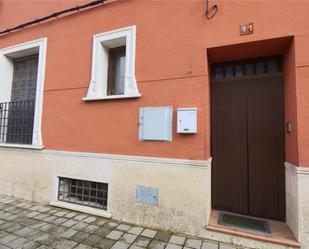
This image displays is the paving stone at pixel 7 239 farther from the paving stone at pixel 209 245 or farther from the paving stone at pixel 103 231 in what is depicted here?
the paving stone at pixel 209 245

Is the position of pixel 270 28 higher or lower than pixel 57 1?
lower

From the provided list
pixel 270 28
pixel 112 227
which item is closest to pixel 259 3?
pixel 270 28

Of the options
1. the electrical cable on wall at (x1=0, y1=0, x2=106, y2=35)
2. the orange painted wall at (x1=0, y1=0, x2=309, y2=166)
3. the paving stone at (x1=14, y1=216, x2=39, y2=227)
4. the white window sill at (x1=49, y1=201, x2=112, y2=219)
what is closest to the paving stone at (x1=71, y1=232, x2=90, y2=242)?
the white window sill at (x1=49, y1=201, x2=112, y2=219)

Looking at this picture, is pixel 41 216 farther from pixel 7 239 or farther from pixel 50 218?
pixel 7 239

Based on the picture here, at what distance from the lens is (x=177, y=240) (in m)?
2.96

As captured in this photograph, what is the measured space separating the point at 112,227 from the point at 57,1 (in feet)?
16.0

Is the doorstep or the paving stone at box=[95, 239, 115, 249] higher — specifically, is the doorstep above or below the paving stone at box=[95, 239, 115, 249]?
above

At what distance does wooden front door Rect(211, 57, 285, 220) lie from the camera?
3.34 metres

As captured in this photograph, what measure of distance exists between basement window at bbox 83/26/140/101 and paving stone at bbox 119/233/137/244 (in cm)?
219

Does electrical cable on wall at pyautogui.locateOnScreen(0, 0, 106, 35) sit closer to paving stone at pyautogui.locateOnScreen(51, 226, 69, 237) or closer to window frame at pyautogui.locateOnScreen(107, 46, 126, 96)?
window frame at pyautogui.locateOnScreen(107, 46, 126, 96)

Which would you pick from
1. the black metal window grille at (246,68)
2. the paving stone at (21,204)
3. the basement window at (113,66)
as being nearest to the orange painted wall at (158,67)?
the basement window at (113,66)

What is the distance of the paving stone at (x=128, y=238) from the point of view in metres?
2.91

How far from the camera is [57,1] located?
15.3 feet

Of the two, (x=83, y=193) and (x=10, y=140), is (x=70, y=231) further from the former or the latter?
(x=10, y=140)
